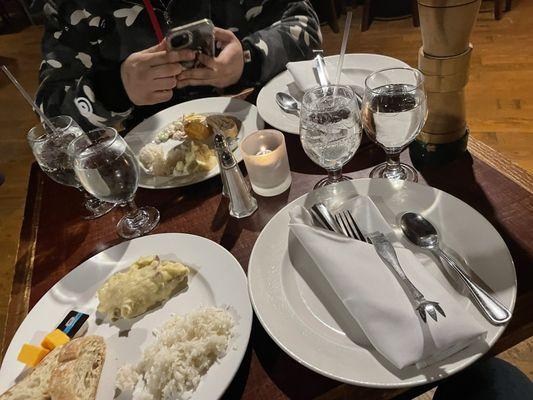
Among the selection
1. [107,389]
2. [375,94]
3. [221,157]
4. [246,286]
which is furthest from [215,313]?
[375,94]

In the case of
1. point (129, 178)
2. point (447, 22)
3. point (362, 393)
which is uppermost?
point (447, 22)

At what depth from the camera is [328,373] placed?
1.77ft

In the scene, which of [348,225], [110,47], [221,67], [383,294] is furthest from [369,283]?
[110,47]

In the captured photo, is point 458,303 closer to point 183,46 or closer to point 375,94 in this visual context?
point 375,94

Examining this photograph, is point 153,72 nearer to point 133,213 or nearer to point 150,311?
point 133,213

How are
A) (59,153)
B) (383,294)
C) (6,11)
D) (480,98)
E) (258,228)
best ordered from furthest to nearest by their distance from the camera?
(6,11) → (480,98) → (59,153) → (258,228) → (383,294)

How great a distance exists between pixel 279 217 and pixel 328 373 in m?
0.29

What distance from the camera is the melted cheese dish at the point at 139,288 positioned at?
2.32ft

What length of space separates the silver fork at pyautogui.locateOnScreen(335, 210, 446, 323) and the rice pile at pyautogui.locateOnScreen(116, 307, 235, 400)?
0.23 meters

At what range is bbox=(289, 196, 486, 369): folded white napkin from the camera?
1.74 feet

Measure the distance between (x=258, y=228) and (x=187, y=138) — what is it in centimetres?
33

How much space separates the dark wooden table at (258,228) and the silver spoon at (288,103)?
0.22ft

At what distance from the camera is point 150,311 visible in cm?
72

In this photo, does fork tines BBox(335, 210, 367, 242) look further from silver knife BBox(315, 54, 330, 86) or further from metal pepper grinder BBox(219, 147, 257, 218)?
silver knife BBox(315, 54, 330, 86)
